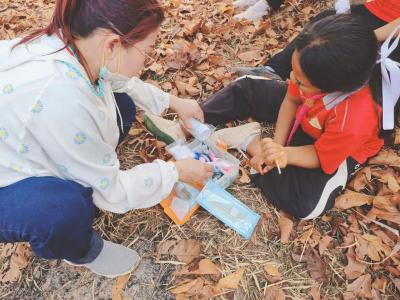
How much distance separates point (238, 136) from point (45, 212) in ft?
4.01

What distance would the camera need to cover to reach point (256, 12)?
3.16 meters

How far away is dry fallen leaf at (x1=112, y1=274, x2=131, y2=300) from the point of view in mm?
1706

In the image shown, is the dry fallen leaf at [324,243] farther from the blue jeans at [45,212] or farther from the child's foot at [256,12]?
the child's foot at [256,12]

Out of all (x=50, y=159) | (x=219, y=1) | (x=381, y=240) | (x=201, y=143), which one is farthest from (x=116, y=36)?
(x=219, y=1)

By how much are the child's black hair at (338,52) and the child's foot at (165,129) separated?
88cm

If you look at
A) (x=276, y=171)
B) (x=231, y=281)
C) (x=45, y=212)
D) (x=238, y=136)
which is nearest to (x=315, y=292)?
(x=231, y=281)

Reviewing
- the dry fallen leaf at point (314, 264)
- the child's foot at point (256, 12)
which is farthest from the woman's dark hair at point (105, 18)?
the child's foot at point (256, 12)

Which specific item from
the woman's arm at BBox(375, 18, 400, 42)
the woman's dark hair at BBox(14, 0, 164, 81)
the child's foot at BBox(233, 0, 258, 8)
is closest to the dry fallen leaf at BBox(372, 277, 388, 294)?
the woman's arm at BBox(375, 18, 400, 42)

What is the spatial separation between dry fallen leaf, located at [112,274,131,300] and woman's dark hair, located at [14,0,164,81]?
1.02 m

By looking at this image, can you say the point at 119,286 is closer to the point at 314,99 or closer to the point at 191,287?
the point at 191,287

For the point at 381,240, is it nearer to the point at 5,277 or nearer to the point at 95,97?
the point at 95,97

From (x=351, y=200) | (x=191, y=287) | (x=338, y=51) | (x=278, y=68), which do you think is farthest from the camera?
(x=278, y=68)

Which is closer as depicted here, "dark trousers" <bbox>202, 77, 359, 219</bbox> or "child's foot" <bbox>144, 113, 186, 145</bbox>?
"dark trousers" <bbox>202, 77, 359, 219</bbox>

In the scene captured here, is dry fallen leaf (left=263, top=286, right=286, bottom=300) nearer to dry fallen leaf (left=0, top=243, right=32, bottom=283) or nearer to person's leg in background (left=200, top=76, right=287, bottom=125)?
person's leg in background (left=200, top=76, right=287, bottom=125)
